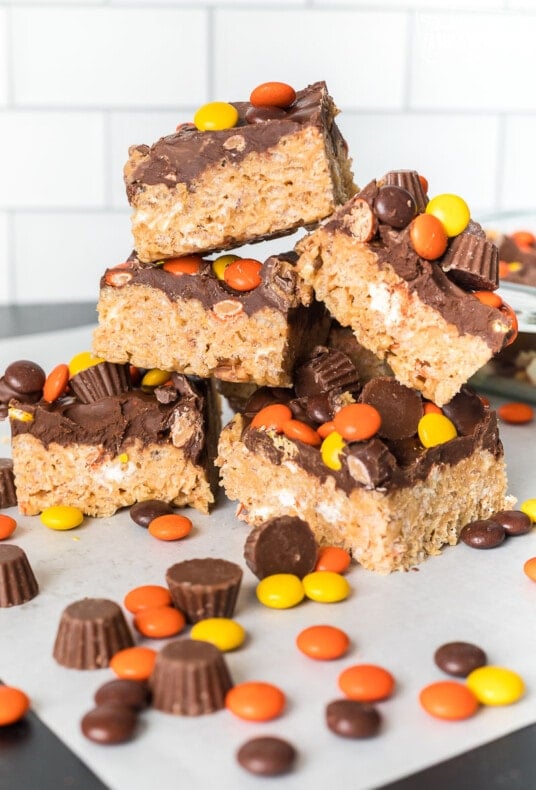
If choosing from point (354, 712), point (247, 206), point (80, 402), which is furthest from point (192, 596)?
point (247, 206)

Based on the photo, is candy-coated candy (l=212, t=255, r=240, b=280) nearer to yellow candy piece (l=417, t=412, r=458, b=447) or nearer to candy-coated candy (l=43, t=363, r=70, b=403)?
candy-coated candy (l=43, t=363, r=70, b=403)

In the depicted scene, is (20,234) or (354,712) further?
(20,234)

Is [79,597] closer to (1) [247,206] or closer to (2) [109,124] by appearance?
(1) [247,206]

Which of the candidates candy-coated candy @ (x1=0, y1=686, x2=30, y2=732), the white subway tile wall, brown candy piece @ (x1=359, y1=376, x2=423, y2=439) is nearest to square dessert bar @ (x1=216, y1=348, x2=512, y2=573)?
brown candy piece @ (x1=359, y1=376, x2=423, y2=439)

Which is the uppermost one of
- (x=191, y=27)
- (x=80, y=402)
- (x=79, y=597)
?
(x=191, y=27)

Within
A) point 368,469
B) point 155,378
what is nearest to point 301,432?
point 368,469

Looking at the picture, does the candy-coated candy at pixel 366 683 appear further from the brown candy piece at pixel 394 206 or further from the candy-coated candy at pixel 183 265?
the candy-coated candy at pixel 183 265
